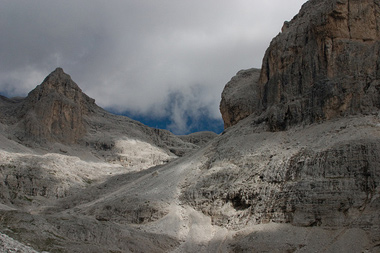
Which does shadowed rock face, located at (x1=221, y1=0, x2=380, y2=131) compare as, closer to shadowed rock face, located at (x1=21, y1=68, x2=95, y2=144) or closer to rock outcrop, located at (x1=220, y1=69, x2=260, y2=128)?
rock outcrop, located at (x1=220, y1=69, x2=260, y2=128)

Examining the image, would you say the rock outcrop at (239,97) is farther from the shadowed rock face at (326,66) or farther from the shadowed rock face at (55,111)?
the shadowed rock face at (55,111)

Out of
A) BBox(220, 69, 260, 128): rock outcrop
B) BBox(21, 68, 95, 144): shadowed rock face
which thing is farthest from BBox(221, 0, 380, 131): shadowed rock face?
BBox(21, 68, 95, 144): shadowed rock face

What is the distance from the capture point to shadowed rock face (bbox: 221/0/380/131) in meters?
46.2

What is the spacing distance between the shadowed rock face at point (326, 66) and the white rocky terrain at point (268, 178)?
0.39 ft

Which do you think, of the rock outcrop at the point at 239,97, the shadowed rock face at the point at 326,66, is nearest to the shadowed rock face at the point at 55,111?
the rock outcrop at the point at 239,97

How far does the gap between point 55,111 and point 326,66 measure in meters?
61.6

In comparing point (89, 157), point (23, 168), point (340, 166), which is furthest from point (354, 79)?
point (89, 157)

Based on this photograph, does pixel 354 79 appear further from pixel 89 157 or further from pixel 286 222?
pixel 89 157

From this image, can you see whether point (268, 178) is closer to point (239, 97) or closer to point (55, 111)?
point (239, 97)

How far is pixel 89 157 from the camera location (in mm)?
90062

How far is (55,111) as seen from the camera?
9544cm

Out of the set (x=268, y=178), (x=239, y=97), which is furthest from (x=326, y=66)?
(x=239, y=97)

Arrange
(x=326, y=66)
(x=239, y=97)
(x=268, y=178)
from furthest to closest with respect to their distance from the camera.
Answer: (x=239, y=97) → (x=326, y=66) → (x=268, y=178)

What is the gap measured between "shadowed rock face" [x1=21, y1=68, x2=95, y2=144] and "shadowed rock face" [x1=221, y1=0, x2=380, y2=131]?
49.6 m
